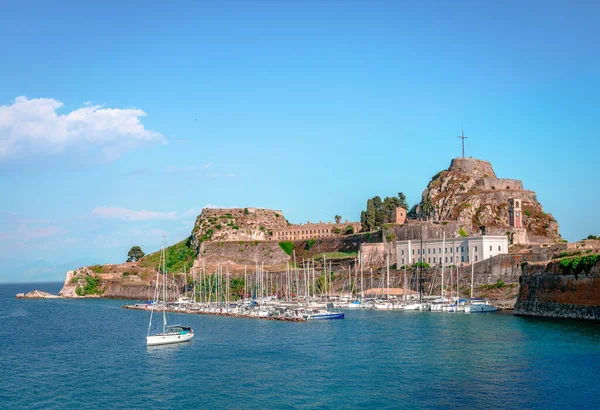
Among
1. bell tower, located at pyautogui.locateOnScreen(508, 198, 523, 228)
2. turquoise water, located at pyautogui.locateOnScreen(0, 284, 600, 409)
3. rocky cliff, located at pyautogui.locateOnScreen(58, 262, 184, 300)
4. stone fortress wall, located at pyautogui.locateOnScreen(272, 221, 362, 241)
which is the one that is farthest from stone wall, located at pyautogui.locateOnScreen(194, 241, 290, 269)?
turquoise water, located at pyautogui.locateOnScreen(0, 284, 600, 409)

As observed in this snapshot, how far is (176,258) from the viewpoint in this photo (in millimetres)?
134750

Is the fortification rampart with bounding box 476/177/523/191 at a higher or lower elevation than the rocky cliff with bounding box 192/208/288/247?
higher

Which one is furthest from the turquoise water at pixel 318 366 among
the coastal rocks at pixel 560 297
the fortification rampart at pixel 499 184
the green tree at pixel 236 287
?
the fortification rampart at pixel 499 184

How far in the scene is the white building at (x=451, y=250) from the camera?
86.2m

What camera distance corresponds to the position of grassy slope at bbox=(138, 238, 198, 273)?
128 metres

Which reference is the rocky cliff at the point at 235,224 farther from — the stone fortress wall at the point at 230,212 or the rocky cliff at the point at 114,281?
the rocky cliff at the point at 114,281

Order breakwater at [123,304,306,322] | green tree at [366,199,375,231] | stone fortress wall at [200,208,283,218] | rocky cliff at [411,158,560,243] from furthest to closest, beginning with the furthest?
stone fortress wall at [200,208,283,218]
green tree at [366,199,375,231]
rocky cliff at [411,158,560,243]
breakwater at [123,304,306,322]

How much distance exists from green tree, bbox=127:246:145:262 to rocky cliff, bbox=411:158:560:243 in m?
65.7

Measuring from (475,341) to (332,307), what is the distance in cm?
3606

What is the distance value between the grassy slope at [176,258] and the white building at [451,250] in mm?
44617

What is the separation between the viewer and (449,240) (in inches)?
3583

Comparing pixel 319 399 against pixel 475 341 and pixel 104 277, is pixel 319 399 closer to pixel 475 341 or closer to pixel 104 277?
pixel 475 341

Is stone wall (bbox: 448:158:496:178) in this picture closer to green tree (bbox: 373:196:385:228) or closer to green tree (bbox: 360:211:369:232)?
green tree (bbox: 373:196:385:228)

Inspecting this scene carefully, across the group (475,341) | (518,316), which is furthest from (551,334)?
(518,316)
